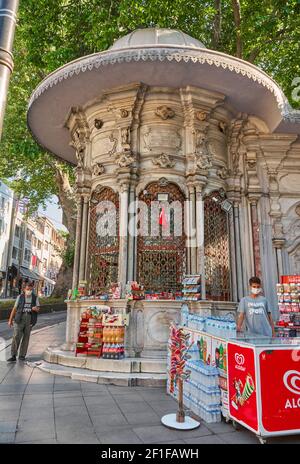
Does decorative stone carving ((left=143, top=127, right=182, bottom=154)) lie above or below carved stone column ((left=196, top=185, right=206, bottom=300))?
above

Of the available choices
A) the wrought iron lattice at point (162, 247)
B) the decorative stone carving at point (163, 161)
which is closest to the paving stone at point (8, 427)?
the wrought iron lattice at point (162, 247)

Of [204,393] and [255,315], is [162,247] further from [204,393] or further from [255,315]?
[204,393]

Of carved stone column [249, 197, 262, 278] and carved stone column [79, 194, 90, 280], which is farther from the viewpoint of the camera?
carved stone column [249, 197, 262, 278]

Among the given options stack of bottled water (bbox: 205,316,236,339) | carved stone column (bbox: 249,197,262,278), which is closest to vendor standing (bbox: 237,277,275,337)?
stack of bottled water (bbox: 205,316,236,339)

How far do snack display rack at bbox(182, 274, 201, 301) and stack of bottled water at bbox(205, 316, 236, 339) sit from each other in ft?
6.92

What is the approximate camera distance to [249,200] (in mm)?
9484

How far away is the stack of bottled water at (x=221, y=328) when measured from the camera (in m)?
4.54

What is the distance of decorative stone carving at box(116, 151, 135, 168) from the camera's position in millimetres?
8234

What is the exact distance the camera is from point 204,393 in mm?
4395

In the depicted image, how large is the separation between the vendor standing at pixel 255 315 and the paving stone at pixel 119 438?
2426 millimetres

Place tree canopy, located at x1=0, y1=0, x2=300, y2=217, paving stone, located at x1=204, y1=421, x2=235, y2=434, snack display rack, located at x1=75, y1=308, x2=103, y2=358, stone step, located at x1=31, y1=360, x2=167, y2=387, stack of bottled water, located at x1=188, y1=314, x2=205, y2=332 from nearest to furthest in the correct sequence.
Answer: paving stone, located at x1=204, y1=421, x2=235, y2=434 < stack of bottled water, located at x1=188, y1=314, x2=205, y2=332 < stone step, located at x1=31, y1=360, x2=167, y2=387 < snack display rack, located at x1=75, y1=308, x2=103, y2=358 < tree canopy, located at x1=0, y1=0, x2=300, y2=217

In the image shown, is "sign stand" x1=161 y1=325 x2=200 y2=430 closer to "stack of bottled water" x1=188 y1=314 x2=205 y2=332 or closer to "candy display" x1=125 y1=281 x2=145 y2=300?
"stack of bottled water" x1=188 y1=314 x2=205 y2=332

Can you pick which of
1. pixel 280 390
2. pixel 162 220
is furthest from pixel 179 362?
pixel 162 220

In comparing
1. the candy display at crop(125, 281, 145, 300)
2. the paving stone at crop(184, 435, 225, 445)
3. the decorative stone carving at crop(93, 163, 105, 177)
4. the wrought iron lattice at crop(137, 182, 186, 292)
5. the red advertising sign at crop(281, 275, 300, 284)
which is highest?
the decorative stone carving at crop(93, 163, 105, 177)
